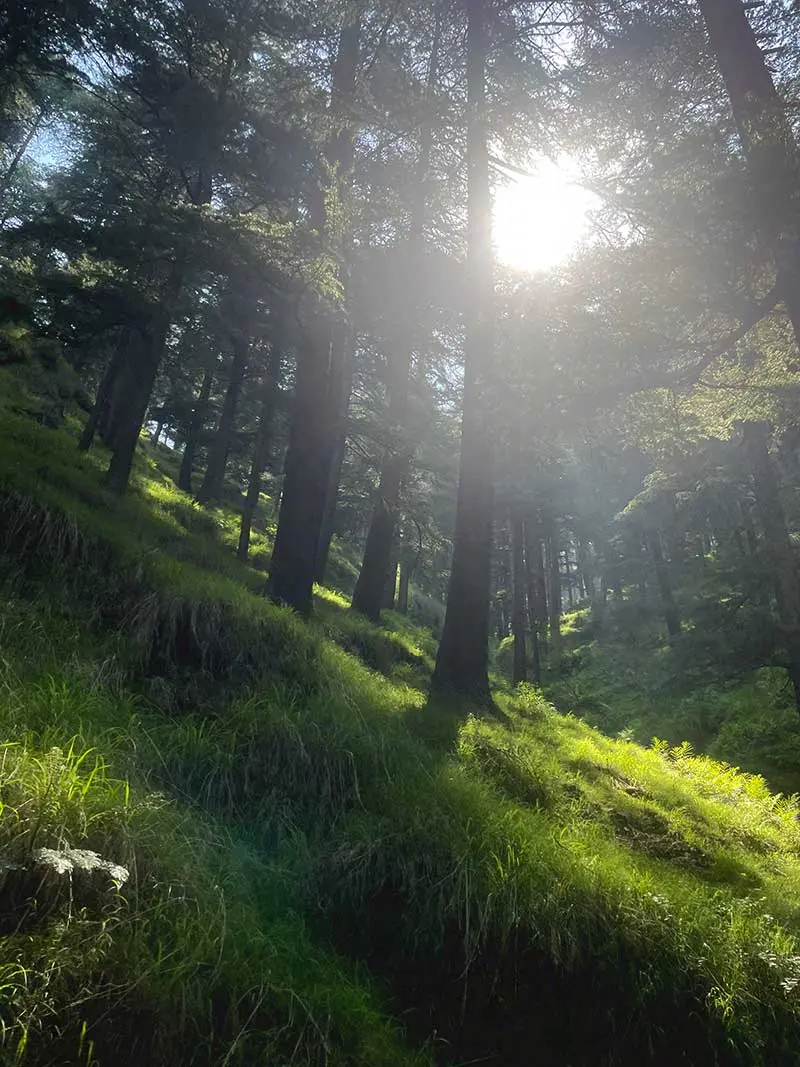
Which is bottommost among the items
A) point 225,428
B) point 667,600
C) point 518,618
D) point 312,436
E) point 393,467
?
point 518,618

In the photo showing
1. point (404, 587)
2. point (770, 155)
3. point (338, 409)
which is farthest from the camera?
point (404, 587)

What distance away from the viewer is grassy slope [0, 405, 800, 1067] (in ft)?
7.78

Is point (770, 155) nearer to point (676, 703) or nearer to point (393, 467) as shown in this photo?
point (393, 467)

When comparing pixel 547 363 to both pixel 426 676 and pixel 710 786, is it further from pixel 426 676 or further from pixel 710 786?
pixel 710 786

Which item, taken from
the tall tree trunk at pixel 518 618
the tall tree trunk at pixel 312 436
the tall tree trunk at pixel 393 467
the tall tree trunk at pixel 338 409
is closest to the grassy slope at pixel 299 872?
the tall tree trunk at pixel 312 436

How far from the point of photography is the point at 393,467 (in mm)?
13008

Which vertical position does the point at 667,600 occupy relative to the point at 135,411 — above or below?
above

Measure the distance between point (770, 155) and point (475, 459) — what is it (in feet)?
15.1

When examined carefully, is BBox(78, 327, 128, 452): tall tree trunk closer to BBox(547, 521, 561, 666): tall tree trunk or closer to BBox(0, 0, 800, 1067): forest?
BBox(0, 0, 800, 1067): forest

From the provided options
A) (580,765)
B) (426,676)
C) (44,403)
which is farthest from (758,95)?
(44,403)

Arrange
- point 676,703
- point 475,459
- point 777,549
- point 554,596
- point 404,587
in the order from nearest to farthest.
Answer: point 475,459, point 777,549, point 676,703, point 404,587, point 554,596

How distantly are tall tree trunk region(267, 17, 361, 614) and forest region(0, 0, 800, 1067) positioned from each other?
0.21 ft

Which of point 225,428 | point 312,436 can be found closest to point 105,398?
point 225,428

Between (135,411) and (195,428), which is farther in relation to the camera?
(195,428)
